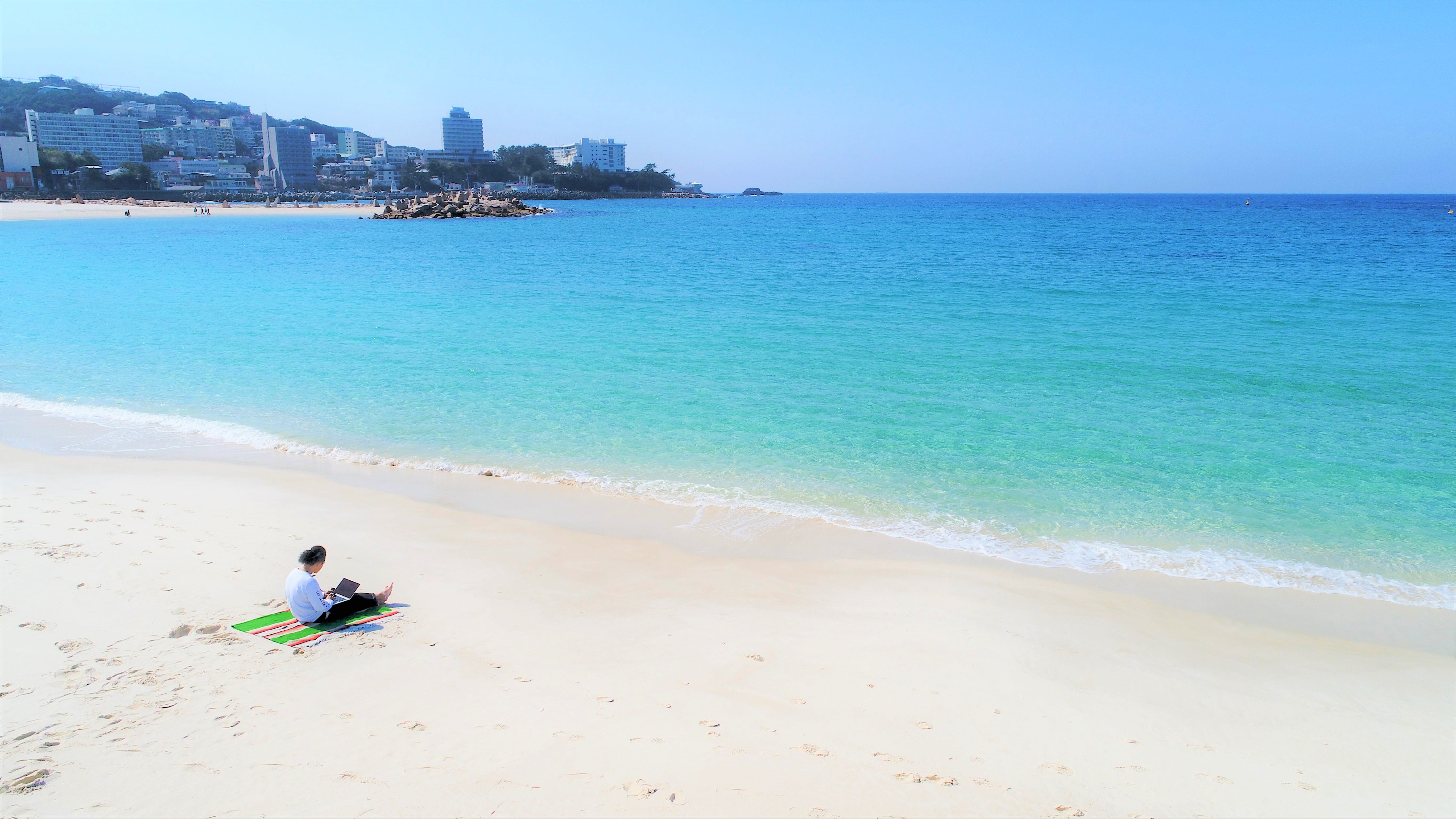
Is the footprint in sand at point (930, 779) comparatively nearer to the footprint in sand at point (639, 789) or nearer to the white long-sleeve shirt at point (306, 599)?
the footprint in sand at point (639, 789)

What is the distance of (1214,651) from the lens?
5992mm

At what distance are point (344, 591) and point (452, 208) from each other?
87528 millimetres

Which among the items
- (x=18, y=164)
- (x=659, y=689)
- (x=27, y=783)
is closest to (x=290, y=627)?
(x=27, y=783)

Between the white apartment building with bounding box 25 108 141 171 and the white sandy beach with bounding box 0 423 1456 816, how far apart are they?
191 m

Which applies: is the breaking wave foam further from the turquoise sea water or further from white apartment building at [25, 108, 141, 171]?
white apartment building at [25, 108, 141, 171]

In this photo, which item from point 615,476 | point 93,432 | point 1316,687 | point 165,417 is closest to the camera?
point 1316,687

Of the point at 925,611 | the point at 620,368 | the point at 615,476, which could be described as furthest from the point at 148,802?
the point at 620,368

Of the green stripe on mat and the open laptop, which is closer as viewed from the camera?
the green stripe on mat

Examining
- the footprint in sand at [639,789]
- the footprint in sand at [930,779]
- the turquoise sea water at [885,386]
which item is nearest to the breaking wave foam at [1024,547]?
the turquoise sea water at [885,386]

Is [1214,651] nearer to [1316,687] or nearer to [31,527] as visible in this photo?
[1316,687]

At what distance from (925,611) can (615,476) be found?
461cm

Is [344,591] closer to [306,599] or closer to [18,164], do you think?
[306,599]

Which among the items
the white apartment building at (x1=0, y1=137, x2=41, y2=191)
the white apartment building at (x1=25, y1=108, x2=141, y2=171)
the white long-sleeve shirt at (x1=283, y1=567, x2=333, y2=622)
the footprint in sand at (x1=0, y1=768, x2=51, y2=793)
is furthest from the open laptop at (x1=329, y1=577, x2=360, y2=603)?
the white apartment building at (x1=25, y1=108, x2=141, y2=171)

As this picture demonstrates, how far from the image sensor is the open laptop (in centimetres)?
589
